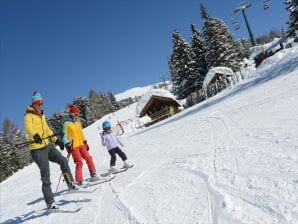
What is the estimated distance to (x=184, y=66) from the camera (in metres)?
51.7

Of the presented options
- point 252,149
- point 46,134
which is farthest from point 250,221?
point 46,134

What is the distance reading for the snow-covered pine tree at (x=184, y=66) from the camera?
171 ft

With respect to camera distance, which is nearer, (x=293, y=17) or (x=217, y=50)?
(x=293, y=17)

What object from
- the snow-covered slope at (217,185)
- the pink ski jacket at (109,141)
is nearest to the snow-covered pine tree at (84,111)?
the pink ski jacket at (109,141)

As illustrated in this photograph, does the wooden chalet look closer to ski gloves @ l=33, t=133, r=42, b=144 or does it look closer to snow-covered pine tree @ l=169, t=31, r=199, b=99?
snow-covered pine tree @ l=169, t=31, r=199, b=99

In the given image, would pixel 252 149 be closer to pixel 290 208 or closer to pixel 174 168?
pixel 174 168

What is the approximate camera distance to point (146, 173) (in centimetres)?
866

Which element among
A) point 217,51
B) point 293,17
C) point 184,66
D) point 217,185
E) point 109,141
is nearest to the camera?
point 217,185

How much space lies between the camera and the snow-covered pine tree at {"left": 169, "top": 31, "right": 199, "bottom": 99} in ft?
171

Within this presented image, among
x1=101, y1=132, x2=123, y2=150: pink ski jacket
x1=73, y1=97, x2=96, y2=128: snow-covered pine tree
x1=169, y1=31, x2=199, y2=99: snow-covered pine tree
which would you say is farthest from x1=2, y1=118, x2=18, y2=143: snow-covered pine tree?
x1=101, y1=132, x2=123, y2=150: pink ski jacket

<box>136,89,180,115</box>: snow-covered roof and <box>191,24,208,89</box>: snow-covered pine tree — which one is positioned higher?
<box>191,24,208,89</box>: snow-covered pine tree

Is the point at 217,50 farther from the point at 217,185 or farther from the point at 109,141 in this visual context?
the point at 217,185

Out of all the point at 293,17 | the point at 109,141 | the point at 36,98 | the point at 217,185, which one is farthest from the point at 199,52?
the point at 217,185

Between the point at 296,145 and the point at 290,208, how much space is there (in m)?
2.59
